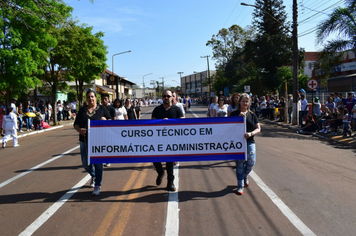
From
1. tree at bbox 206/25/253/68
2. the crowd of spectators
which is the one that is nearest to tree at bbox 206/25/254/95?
tree at bbox 206/25/253/68

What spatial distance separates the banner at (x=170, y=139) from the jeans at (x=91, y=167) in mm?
323

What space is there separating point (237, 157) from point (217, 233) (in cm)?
187

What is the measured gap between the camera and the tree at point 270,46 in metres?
37.2

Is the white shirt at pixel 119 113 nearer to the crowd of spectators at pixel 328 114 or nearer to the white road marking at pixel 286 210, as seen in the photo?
the crowd of spectators at pixel 328 114

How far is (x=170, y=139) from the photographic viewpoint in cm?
581

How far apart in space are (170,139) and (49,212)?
2367 millimetres

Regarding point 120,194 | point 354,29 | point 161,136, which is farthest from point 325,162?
point 354,29

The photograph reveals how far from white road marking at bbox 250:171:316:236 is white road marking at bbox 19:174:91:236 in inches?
142

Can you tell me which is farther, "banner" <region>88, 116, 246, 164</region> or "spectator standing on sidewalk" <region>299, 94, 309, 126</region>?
"spectator standing on sidewalk" <region>299, 94, 309, 126</region>

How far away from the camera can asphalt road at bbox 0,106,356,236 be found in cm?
431

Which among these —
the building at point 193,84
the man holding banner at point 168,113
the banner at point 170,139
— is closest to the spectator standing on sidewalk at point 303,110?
the banner at point 170,139

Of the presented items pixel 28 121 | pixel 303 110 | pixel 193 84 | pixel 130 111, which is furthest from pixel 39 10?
pixel 193 84

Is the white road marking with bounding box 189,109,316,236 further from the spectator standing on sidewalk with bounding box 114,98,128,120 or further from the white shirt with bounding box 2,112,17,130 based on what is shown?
the white shirt with bounding box 2,112,17,130

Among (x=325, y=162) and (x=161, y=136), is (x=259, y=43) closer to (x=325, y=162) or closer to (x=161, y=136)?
(x=325, y=162)
